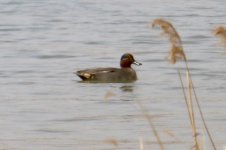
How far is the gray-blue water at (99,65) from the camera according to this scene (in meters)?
9.82

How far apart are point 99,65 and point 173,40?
11335 millimetres

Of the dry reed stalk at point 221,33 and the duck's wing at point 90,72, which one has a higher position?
the dry reed stalk at point 221,33

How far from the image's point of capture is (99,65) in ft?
55.4

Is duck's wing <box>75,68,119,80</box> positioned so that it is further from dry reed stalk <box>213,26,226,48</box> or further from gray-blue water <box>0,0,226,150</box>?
dry reed stalk <box>213,26,226,48</box>

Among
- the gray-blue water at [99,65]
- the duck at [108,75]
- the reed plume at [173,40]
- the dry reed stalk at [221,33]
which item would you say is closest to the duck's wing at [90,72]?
the duck at [108,75]

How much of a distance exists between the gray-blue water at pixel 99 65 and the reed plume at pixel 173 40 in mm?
404

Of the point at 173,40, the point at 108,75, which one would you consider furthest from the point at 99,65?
the point at 173,40

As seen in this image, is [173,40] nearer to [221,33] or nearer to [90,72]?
[221,33]

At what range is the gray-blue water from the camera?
9.82 metres

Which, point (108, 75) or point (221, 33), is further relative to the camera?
point (108, 75)

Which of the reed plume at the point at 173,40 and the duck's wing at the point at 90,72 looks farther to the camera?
the duck's wing at the point at 90,72

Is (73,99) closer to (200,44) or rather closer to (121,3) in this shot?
(200,44)

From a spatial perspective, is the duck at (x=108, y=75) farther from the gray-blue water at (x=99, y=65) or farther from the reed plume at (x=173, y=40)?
the reed plume at (x=173, y=40)

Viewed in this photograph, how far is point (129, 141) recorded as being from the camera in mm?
9391
